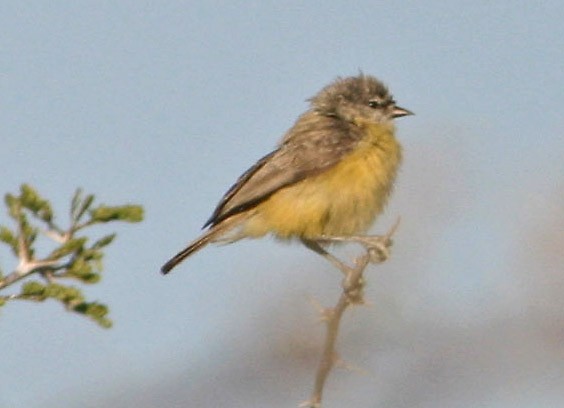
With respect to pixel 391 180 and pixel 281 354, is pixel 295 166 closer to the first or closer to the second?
pixel 391 180

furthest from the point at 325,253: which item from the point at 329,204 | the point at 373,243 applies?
the point at 373,243

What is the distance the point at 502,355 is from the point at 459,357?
49cm

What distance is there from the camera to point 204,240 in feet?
26.7

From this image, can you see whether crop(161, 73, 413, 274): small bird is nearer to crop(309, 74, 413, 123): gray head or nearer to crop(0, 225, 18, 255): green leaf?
crop(309, 74, 413, 123): gray head

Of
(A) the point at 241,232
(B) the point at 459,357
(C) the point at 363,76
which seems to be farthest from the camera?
(C) the point at 363,76

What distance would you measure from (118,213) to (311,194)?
407 cm

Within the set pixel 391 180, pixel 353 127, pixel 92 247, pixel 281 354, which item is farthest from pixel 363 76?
pixel 92 247

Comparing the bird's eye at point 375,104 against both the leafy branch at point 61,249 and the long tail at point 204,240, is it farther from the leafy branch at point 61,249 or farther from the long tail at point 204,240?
the leafy branch at point 61,249

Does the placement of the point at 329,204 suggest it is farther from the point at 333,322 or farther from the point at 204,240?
the point at 333,322

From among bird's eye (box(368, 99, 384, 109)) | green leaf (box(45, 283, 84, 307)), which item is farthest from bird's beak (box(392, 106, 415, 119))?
green leaf (box(45, 283, 84, 307))

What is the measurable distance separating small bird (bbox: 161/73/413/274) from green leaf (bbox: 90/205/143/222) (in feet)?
12.2

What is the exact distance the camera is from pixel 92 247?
4.20 m

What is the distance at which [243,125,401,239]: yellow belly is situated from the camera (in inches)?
323

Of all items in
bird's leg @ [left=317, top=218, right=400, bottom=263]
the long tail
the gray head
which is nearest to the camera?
bird's leg @ [left=317, top=218, right=400, bottom=263]
